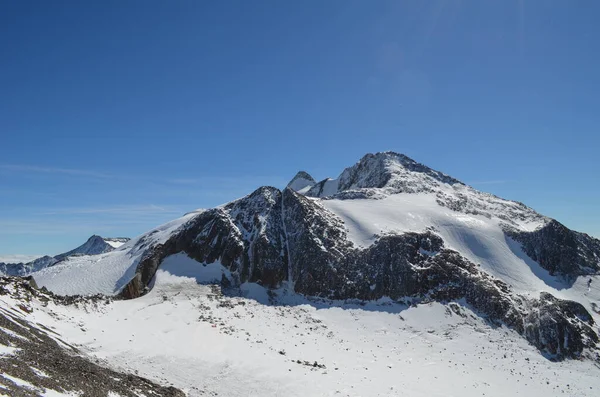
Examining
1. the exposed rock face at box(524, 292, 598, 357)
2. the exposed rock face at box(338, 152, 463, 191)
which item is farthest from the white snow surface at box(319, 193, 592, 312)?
the exposed rock face at box(338, 152, 463, 191)

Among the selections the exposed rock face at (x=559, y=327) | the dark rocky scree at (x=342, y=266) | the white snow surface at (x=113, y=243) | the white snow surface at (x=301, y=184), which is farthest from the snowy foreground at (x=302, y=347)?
the white snow surface at (x=113, y=243)

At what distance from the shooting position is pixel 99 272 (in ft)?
196

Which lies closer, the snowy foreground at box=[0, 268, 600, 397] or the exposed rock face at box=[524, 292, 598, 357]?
the snowy foreground at box=[0, 268, 600, 397]

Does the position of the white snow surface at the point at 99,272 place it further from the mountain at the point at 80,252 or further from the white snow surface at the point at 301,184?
the white snow surface at the point at 301,184

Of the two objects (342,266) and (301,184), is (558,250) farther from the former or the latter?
(301,184)

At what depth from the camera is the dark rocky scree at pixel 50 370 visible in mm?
17719

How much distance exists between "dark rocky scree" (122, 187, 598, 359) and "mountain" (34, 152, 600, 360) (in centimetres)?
15

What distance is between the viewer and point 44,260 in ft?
525

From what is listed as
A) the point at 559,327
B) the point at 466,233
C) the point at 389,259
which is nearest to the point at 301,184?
the point at 466,233

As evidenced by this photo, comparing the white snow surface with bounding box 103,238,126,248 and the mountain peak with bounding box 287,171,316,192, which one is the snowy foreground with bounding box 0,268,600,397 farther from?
the white snow surface with bounding box 103,238,126,248

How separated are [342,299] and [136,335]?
2736cm

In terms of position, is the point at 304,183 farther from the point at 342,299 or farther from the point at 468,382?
the point at 468,382

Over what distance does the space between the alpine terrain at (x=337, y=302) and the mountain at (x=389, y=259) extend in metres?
0.24

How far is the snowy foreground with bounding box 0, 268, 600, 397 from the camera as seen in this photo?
29797mm
